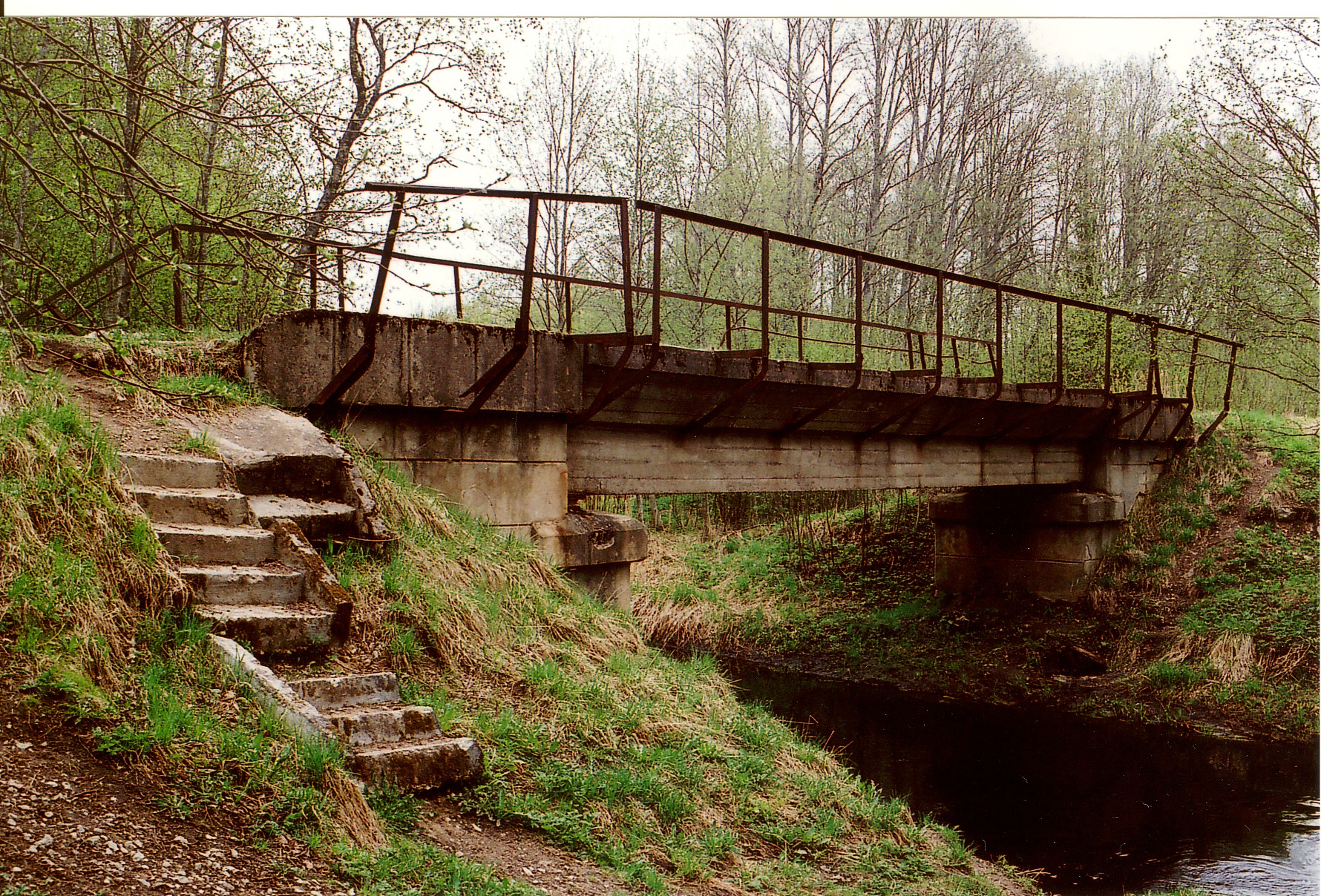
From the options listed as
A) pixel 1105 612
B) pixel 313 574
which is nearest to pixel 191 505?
pixel 313 574

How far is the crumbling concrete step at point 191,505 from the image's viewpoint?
A: 5.11 meters

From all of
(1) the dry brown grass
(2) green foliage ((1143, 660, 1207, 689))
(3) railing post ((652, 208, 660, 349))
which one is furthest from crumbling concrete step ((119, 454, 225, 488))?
(2) green foliage ((1143, 660, 1207, 689))

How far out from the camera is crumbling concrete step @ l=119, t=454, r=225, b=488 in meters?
5.26

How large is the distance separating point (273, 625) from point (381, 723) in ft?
2.25

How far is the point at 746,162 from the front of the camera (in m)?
18.2

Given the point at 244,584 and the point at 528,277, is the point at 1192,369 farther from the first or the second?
the point at 244,584

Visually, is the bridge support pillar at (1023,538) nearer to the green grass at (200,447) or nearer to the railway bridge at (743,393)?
the railway bridge at (743,393)

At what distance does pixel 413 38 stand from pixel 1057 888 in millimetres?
11115

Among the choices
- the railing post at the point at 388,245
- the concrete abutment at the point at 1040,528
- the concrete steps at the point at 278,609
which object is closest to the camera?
the concrete steps at the point at 278,609

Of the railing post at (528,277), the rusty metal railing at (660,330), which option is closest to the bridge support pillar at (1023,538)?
the rusty metal railing at (660,330)

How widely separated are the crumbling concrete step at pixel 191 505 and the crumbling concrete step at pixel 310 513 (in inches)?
7.0

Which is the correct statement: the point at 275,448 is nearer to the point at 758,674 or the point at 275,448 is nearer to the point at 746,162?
the point at 758,674

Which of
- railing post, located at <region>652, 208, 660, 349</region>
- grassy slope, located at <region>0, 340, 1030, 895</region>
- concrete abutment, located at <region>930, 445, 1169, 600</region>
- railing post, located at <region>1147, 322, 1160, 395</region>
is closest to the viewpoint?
grassy slope, located at <region>0, 340, 1030, 895</region>

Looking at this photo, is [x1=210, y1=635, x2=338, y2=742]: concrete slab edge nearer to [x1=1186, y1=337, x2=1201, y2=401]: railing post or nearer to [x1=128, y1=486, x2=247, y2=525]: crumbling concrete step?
[x1=128, y1=486, x2=247, y2=525]: crumbling concrete step
